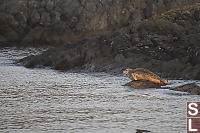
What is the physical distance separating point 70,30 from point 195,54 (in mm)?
36285

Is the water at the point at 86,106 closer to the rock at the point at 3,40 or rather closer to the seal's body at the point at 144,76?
the seal's body at the point at 144,76

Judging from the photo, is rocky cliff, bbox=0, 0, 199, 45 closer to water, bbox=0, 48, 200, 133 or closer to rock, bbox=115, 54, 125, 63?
rock, bbox=115, 54, 125, 63

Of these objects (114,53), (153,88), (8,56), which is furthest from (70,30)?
(153,88)

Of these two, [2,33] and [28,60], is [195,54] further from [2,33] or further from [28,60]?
[2,33]

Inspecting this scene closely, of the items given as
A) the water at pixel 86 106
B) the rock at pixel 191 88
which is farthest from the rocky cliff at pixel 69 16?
the rock at pixel 191 88

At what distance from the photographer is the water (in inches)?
680

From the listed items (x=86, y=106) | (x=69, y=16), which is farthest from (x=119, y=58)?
(x=69, y=16)

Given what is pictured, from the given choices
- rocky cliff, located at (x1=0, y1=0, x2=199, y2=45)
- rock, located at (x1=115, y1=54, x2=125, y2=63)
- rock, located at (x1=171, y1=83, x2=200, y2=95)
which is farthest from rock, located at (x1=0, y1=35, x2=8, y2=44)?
rock, located at (x1=171, y1=83, x2=200, y2=95)

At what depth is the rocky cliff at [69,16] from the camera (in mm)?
65812

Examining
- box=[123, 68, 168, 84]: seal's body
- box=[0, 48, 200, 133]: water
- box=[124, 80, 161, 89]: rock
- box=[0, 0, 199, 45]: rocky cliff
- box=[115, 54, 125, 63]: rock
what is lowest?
box=[0, 48, 200, 133]: water

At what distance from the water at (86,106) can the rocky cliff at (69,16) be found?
35454mm

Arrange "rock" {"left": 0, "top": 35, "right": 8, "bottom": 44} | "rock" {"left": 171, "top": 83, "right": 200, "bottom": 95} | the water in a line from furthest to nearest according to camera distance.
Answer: "rock" {"left": 0, "top": 35, "right": 8, "bottom": 44} < "rock" {"left": 171, "top": 83, "right": 200, "bottom": 95} < the water

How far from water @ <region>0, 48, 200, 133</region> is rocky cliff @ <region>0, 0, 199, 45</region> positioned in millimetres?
35454

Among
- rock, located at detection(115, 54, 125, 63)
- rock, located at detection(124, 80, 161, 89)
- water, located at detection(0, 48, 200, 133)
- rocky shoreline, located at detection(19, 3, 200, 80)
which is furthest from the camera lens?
rock, located at detection(115, 54, 125, 63)
